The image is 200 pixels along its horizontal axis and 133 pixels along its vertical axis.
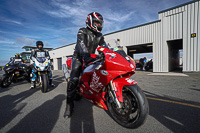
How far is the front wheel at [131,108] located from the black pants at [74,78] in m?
0.94

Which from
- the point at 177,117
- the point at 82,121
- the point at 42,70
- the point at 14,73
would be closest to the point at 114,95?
the point at 82,121

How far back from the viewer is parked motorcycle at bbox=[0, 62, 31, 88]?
5520 millimetres

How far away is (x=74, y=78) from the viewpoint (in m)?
2.54

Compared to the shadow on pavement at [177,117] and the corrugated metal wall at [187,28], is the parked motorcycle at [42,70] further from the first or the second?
the corrugated metal wall at [187,28]

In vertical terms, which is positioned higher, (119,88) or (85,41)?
(85,41)

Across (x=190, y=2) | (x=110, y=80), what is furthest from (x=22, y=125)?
(x=190, y=2)

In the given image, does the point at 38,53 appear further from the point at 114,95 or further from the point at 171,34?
the point at 171,34

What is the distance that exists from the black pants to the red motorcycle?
627mm

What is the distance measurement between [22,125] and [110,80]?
6.03 ft

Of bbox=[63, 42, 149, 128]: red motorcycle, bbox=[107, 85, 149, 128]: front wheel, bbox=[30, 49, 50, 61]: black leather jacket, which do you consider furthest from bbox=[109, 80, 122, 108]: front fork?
bbox=[30, 49, 50, 61]: black leather jacket

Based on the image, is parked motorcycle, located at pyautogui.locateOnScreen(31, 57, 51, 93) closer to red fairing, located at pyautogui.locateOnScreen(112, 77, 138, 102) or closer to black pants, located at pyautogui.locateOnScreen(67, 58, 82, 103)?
black pants, located at pyautogui.locateOnScreen(67, 58, 82, 103)

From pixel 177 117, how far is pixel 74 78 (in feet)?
7.56

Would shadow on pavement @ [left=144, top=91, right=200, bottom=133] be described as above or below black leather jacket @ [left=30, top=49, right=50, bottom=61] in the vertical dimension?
below

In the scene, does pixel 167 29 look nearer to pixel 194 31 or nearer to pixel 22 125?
pixel 194 31
